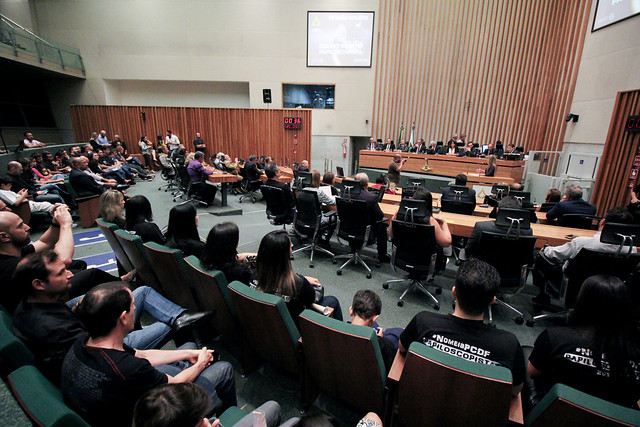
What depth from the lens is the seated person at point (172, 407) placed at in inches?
32.3

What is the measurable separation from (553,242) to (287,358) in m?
2.97

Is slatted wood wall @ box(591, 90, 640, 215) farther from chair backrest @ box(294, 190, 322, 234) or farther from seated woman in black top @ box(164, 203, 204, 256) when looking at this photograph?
seated woman in black top @ box(164, 203, 204, 256)

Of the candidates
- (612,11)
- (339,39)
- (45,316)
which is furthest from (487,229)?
(339,39)

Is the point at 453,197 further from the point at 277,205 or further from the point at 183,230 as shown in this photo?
the point at 183,230

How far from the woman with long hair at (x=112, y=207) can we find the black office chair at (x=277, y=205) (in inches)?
78.1

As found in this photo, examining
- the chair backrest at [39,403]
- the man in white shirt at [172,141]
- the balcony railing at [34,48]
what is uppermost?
the balcony railing at [34,48]

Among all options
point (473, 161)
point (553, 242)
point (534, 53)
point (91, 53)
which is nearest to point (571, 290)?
point (553, 242)

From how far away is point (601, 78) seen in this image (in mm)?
7523

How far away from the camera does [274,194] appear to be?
4.60m

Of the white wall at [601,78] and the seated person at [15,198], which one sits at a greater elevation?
the white wall at [601,78]

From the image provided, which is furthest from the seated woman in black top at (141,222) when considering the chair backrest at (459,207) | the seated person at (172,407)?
the chair backrest at (459,207)

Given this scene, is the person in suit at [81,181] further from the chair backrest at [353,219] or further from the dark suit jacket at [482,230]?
the dark suit jacket at [482,230]

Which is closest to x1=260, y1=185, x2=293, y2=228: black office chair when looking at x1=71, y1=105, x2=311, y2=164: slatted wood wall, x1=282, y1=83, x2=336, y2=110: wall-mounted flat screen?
x1=71, y1=105, x2=311, y2=164: slatted wood wall

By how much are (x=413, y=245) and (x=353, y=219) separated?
92 cm
